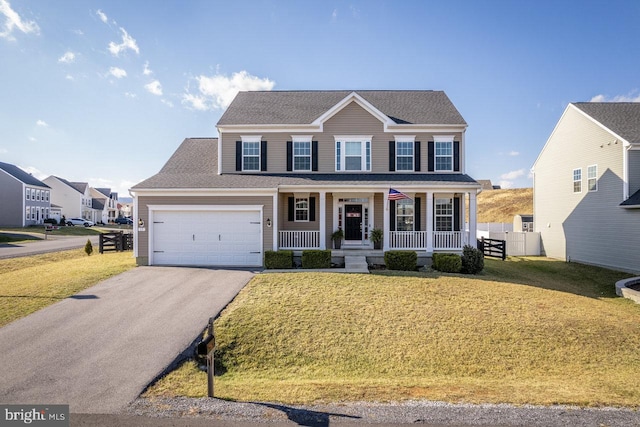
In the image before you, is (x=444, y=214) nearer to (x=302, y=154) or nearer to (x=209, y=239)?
(x=302, y=154)

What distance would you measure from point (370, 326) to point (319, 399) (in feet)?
10.8

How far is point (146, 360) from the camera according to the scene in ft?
19.7

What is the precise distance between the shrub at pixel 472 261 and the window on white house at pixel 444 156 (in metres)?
4.75

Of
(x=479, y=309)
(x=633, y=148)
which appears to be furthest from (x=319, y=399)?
(x=633, y=148)

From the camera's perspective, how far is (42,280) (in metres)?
10.9

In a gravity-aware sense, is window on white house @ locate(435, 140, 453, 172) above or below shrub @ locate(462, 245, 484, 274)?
above

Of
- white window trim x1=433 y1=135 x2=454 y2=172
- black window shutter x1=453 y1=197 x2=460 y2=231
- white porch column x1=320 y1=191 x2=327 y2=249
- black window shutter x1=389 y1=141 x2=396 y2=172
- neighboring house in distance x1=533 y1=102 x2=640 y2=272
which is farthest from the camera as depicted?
white window trim x1=433 y1=135 x2=454 y2=172

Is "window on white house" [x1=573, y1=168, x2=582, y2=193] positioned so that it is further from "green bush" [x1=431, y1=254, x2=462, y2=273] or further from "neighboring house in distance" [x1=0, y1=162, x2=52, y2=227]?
"neighboring house in distance" [x1=0, y1=162, x2=52, y2=227]

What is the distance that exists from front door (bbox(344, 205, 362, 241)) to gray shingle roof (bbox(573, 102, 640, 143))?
13.9m

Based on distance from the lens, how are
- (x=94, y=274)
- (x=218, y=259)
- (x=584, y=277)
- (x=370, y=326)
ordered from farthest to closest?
(x=584, y=277), (x=218, y=259), (x=94, y=274), (x=370, y=326)

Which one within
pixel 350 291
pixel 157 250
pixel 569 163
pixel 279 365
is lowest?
pixel 279 365

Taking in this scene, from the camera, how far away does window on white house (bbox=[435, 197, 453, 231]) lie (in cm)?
1543

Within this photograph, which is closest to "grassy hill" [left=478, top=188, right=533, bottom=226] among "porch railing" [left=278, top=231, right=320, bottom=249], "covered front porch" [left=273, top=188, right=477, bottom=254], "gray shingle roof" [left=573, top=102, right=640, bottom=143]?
"gray shingle roof" [left=573, top=102, right=640, bottom=143]

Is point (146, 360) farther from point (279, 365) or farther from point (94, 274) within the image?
point (94, 274)
